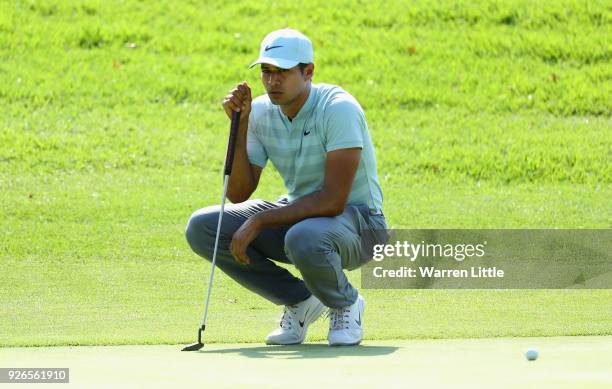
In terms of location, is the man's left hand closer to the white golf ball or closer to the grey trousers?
the grey trousers

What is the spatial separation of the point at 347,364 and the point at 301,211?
1225mm

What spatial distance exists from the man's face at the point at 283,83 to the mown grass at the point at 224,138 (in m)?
1.14

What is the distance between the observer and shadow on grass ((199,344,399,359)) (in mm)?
5137

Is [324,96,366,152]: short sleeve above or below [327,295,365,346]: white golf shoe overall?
above

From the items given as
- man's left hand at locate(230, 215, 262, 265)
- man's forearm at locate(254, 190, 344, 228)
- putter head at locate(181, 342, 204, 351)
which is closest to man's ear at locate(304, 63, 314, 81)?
man's forearm at locate(254, 190, 344, 228)

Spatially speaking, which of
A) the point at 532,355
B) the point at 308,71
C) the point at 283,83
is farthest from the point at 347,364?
the point at 308,71

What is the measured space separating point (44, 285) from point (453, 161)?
17.9 ft

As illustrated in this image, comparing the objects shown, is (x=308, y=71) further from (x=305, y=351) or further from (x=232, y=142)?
(x=305, y=351)

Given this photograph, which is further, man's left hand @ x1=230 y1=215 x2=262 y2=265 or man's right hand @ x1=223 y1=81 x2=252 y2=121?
man's right hand @ x1=223 y1=81 x2=252 y2=121

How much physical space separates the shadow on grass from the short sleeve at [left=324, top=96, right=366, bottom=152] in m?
0.88

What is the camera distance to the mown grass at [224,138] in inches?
288

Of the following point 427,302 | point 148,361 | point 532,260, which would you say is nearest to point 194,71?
point 532,260

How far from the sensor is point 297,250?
5.59m

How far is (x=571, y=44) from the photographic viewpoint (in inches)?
590
